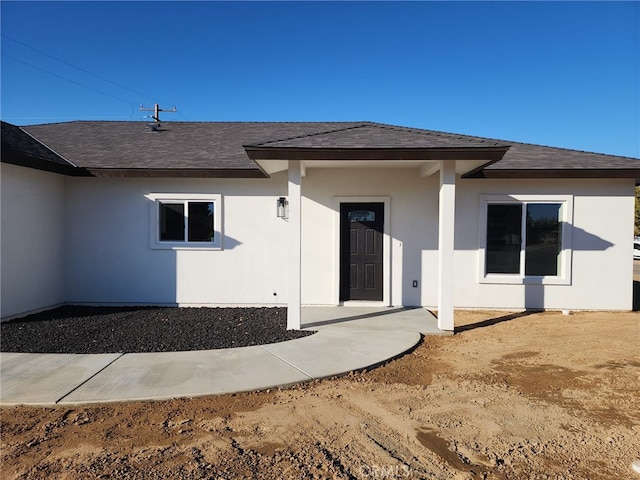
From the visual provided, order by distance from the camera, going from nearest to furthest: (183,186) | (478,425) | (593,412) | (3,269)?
(478,425), (593,412), (3,269), (183,186)

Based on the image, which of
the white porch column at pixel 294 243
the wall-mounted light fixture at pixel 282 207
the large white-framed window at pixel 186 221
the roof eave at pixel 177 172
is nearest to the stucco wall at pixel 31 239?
the roof eave at pixel 177 172

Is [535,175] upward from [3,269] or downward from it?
upward

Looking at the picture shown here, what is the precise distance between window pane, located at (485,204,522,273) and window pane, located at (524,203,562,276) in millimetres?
229

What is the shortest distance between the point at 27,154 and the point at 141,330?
4263 mm

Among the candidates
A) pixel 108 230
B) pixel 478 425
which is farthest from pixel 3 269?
pixel 478 425

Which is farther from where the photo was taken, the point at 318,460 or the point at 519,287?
the point at 519,287

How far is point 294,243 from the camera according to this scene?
272 inches

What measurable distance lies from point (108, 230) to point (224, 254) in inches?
106

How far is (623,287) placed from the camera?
8.79 metres

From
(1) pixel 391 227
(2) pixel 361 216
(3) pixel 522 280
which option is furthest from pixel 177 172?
(3) pixel 522 280

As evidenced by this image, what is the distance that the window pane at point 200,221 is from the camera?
912 cm

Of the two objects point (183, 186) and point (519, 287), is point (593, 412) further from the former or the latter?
point (183, 186)

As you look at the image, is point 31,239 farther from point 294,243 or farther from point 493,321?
point 493,321

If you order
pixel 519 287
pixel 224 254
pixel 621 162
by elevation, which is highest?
pixel 621 162
